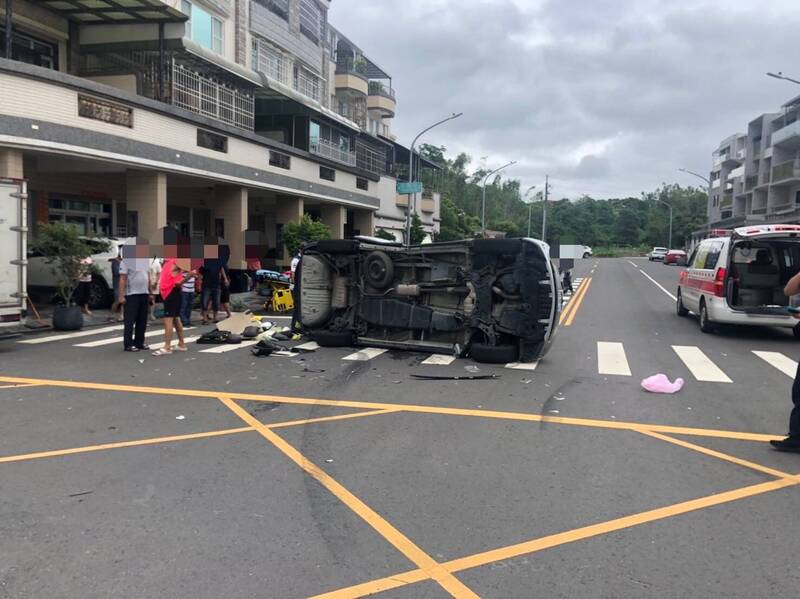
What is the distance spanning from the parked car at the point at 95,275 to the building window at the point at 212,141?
5.70 metres

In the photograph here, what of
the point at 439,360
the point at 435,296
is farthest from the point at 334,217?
the point at 439,360

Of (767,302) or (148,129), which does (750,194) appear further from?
(148,129)

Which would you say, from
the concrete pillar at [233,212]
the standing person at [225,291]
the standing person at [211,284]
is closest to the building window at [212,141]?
the concrete pillar at [233,212]

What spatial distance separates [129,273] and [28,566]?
7741mm

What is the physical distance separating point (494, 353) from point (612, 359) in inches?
86.8

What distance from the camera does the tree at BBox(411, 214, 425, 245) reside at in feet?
135

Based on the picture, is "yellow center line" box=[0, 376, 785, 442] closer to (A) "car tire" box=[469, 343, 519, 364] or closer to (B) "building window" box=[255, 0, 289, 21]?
(A) "car tire" box=[469, 343, 519, 364]

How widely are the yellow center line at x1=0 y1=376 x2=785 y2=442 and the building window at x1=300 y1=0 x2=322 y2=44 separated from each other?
2840 cm

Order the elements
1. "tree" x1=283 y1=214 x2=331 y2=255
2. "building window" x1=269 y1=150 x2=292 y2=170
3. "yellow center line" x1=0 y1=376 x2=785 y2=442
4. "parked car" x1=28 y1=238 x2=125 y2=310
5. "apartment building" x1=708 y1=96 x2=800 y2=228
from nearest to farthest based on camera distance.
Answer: "yellow center line" x1=0 y1=376 x2=785 y2=442 → "parked car" x1=28 y1=238 x2=125 y2=310 → "tree" x1=283 y1=214 x2=331 y2=255 → "building window" x1=269 y1=150 x2=292 y2=170 → "apartment building" x1=708 y1=96 x2=800 y2=228

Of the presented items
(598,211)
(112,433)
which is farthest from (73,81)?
(598,211)

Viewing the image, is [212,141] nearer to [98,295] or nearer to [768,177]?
[98,295]

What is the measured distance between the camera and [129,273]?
10.8 m

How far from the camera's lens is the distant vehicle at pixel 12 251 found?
10.2 metres

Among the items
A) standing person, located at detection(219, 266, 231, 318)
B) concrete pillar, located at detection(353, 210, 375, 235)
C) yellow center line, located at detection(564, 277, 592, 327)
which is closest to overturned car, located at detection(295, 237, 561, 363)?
standing person, located at detection(219, 266, 231, 318)
